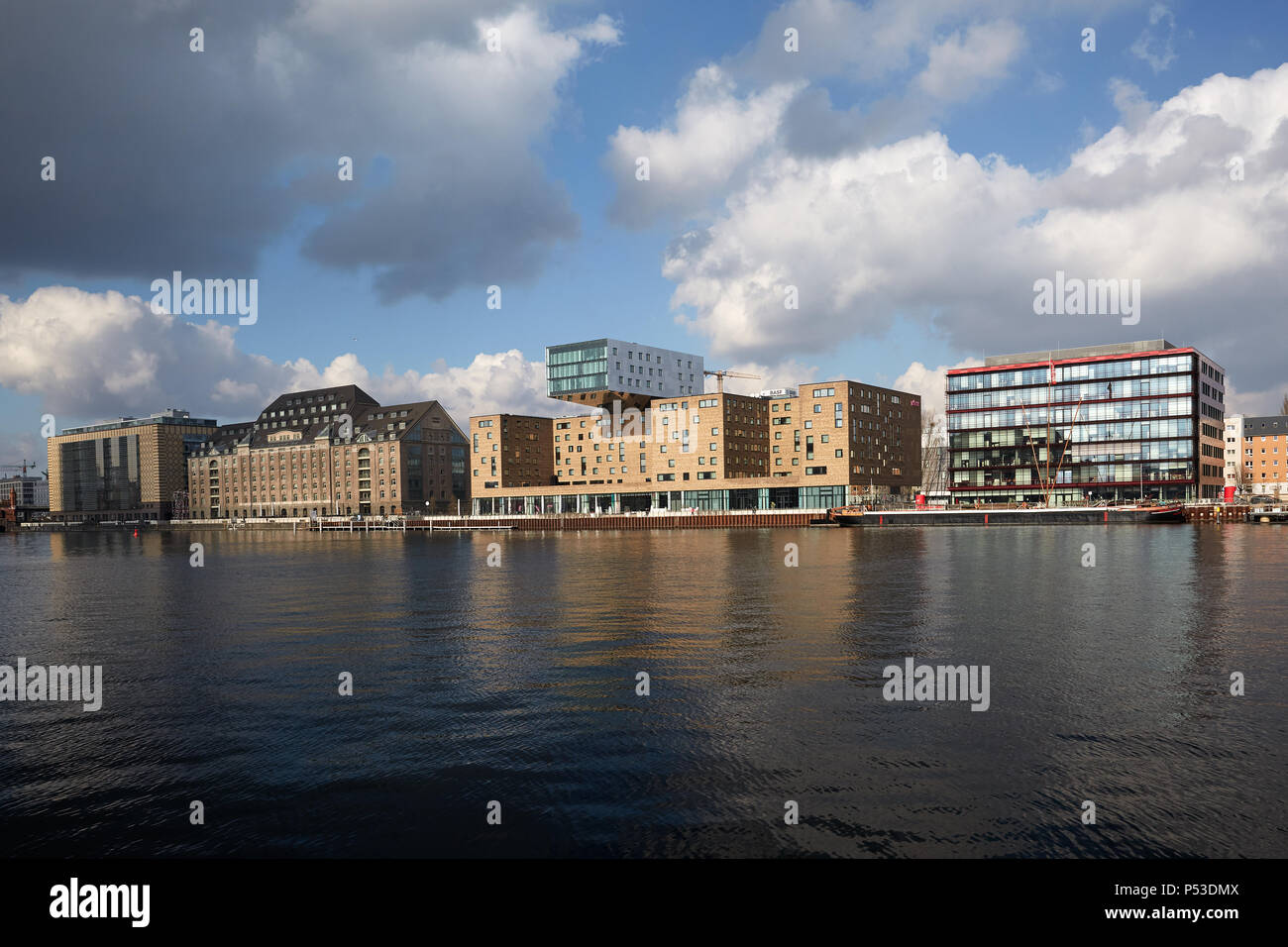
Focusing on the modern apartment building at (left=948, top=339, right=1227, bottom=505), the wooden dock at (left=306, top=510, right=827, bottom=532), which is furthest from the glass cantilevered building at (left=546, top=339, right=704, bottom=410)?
the modern apartment building at (left=948, top=339, right=1227, bottom=505)

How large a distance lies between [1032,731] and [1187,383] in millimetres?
162856

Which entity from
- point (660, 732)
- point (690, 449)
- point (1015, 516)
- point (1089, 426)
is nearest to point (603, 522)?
point (690, 449)

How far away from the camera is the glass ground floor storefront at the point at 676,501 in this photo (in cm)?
15812

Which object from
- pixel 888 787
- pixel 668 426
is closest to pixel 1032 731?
pixel 888 787

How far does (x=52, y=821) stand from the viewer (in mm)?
13531

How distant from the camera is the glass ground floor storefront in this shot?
158 m

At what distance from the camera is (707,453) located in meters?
167

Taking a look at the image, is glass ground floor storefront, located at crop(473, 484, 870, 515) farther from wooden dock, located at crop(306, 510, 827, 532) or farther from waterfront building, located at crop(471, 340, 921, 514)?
wooden dock, located at crop(306, 510, 827, 532)

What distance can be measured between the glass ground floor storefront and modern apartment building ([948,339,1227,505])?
30656 mm

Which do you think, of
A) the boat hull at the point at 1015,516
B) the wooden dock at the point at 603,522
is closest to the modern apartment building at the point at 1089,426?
the boat hull at the point at 1015,516

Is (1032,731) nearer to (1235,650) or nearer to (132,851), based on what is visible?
(1235,650)

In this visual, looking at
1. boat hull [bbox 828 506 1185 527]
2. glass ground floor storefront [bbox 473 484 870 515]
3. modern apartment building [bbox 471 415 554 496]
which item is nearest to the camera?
boat hull [bbox 828 506 1185 527]

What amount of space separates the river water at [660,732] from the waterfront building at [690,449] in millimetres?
120700

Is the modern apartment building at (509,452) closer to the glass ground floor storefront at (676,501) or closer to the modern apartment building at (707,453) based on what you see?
the modern apartment building at (707,453)
